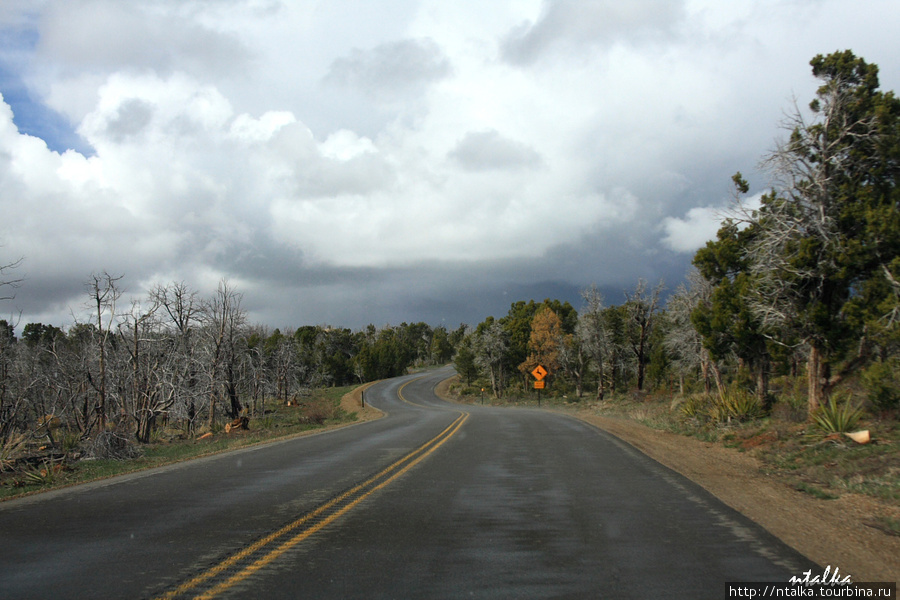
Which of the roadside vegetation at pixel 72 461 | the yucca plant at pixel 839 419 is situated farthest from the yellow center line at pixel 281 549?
the yucca plant at pixel 839 419

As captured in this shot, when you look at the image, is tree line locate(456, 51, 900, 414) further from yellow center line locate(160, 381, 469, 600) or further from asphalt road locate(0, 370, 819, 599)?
yellow center line locate(160, 381, 469, 600)

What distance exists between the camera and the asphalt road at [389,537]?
5277mm

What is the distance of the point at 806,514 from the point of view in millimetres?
8305

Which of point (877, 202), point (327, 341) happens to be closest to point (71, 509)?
point (877, 202)

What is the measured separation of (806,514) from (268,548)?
689 cm

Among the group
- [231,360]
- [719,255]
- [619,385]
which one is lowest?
[619,385]

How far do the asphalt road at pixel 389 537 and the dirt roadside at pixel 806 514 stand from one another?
38 cm

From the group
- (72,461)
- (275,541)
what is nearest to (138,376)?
(72,461)

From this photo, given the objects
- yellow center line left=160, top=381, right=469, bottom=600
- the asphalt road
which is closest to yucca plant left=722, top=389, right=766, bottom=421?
the asphalt road

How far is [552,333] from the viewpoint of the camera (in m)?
75.6

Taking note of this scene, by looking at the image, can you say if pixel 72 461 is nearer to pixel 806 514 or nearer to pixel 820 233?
pixel 806 514

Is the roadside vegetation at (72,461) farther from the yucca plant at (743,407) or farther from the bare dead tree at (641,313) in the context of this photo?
the bare dead tree at (641,313)

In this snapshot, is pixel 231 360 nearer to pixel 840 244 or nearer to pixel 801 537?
pixel 840 244

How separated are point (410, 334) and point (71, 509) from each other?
157946 millimetres
